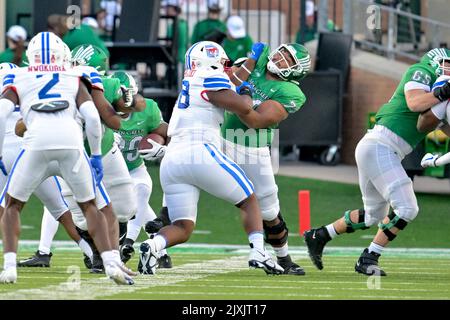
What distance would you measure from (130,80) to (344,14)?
11509 mm

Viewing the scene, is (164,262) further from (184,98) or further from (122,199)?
(184,98)

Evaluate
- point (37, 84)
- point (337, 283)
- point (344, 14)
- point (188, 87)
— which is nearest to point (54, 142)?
point (37, 84)

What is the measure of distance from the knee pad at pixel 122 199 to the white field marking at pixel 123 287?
0.55m

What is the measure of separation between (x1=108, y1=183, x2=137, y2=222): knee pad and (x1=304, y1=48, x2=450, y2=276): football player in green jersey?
1.83 m

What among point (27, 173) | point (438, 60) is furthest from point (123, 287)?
point (438, 60)

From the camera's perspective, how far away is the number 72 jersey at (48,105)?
9.95m

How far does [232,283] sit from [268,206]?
1160 mm

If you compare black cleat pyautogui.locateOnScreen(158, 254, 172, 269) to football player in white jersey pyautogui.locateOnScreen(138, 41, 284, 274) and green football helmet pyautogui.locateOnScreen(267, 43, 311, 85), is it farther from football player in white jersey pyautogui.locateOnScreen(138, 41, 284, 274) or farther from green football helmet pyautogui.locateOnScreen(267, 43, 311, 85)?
green football helmet pyautogui.locateOnScreen(267, 43, 311, 85)

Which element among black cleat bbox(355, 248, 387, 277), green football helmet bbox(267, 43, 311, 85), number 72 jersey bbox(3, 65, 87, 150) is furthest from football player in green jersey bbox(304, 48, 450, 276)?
number 72 jersey bbox(3, 65, 87, 150)

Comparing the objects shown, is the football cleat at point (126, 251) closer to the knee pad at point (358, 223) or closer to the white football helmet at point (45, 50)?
the knee pad at point (358, 223)

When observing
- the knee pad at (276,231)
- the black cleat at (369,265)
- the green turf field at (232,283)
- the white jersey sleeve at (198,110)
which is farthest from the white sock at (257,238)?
the black cleat at (369,265)

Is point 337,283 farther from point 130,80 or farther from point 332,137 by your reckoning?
point 332,137

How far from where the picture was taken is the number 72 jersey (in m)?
9.95

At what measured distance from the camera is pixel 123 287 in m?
9.91
